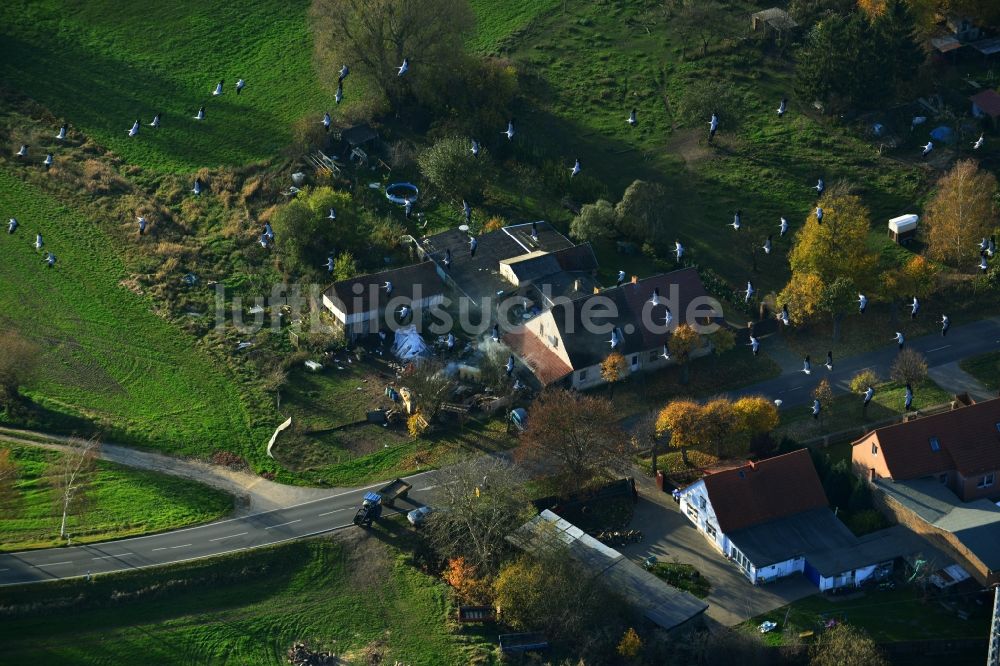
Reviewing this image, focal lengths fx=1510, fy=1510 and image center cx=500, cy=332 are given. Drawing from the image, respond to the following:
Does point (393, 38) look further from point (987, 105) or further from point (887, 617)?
point (887, 617)

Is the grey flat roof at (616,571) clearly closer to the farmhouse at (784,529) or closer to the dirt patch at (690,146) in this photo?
the farmhouse at (784,529)

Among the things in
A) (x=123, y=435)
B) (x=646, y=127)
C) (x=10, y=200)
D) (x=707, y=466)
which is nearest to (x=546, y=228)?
(x=646, y=127)

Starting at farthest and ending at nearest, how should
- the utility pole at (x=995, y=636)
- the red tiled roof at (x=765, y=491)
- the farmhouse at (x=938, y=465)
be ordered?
the farmhouse at (x=938, y=465) < the red tiled roof at (x=765, y=491) < the utility pole at (x=995, y=636)

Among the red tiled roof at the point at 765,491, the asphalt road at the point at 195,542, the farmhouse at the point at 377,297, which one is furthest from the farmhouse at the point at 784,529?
the farmhouse at the point at 377,297

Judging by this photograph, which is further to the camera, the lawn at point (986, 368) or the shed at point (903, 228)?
the shed at point (903, 228)

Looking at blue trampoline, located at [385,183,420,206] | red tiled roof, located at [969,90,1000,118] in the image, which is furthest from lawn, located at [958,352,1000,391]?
blue trampoline, located at [385,183,420,206]

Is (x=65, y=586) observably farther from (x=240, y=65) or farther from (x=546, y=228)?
(x=240, y=65)

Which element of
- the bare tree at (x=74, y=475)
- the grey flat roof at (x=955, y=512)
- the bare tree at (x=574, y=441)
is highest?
the bare tree at (x=74, y=475)

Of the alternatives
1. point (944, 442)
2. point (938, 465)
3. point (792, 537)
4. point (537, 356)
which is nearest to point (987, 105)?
point (944, 442)
